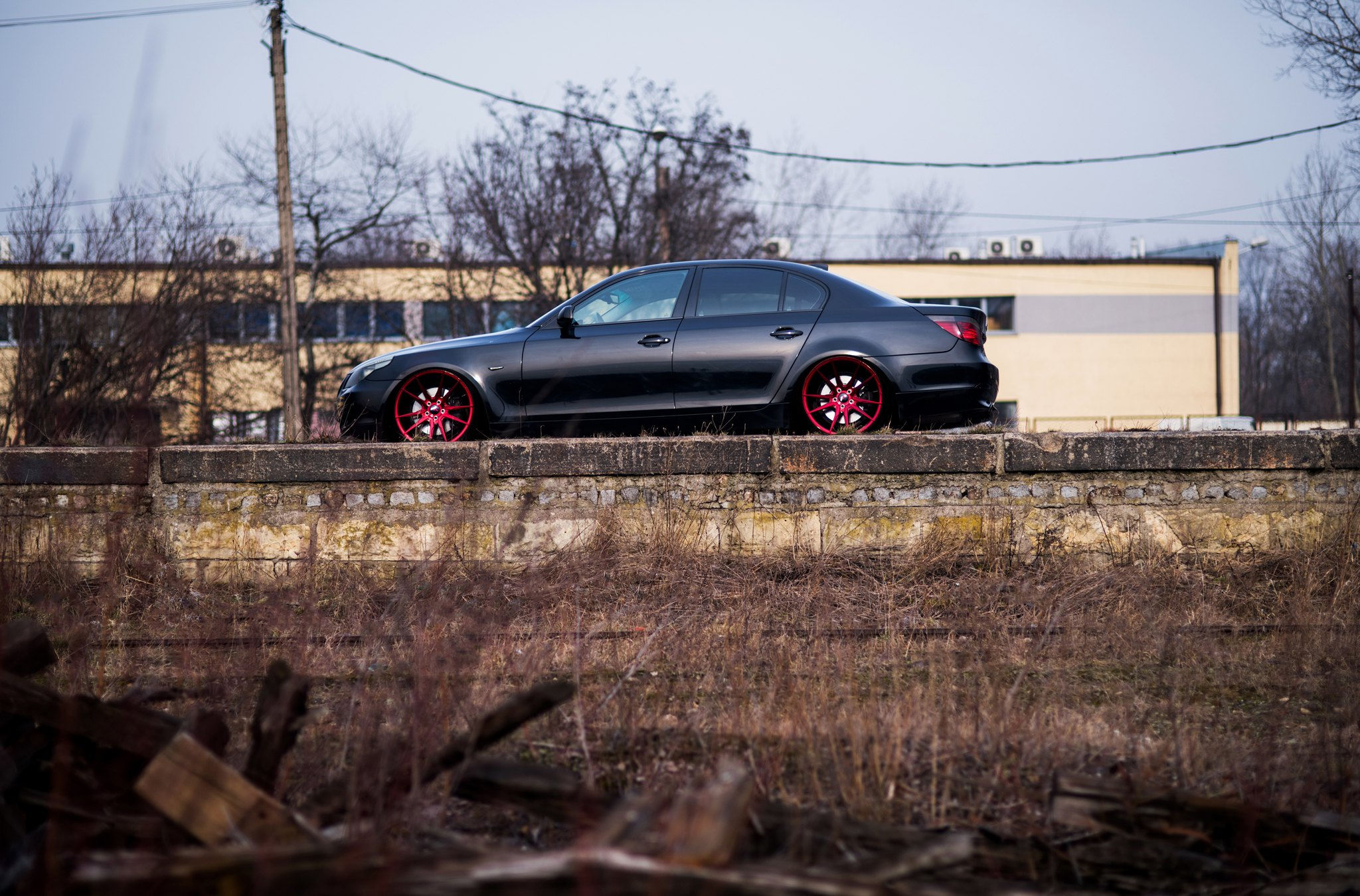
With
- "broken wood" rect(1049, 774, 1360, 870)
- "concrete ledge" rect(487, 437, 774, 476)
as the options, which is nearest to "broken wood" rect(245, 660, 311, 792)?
"broken wood" rect(1049, 774, 1360, 870)

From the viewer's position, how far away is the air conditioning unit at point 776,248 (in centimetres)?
2591

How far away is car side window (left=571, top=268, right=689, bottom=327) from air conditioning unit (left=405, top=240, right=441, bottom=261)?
58.8ft

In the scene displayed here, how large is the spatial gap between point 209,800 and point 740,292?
18.6 ft

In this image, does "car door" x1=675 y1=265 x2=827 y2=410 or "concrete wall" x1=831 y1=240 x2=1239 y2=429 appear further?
"concrete wall" x1=831 y1=240 x2=1239 y2=429

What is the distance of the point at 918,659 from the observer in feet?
16.8

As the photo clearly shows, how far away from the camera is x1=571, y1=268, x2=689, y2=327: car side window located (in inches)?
293

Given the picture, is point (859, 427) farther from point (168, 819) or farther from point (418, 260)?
point (418, 260)

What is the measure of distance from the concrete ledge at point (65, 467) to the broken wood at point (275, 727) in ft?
17.3

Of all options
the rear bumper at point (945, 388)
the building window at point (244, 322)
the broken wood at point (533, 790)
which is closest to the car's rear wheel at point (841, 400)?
the rear bumper at point (945, 388)

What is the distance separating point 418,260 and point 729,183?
844 cm

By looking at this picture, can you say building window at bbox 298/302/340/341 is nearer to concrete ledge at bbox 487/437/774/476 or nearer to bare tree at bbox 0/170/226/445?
bare tree at bbox 0/170/226/445

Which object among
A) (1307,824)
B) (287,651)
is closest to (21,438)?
(287,651)

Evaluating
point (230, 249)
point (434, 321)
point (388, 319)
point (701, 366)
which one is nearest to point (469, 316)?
point (434, 321)

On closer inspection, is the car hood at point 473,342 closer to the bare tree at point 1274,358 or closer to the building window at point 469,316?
the building window at point 469,316
